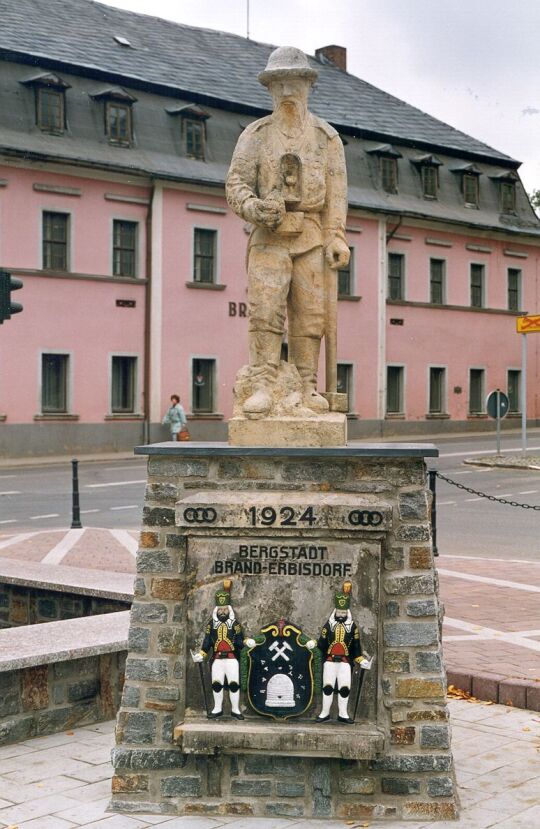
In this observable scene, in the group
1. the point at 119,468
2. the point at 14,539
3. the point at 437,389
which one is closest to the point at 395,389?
the point at 437,389

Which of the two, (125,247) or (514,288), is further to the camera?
(514,288)

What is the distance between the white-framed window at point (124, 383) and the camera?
1339 inches

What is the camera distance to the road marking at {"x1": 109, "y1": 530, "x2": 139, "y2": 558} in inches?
593

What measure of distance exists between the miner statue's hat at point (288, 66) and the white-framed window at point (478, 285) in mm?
37350

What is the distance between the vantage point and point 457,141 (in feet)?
148

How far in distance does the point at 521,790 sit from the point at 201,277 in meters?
29.9

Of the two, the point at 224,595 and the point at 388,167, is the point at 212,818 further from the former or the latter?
the point at 388,167

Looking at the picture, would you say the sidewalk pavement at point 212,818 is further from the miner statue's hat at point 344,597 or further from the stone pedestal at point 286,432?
the stone pedestal at point 286,432

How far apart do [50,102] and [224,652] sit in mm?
28070

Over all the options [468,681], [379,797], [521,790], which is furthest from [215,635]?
[468,681]

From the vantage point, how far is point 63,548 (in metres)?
15.1

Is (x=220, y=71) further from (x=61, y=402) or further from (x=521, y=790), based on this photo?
(x=521, y=790)

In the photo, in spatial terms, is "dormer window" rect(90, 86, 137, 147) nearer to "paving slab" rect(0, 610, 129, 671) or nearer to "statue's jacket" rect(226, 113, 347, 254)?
"paving slab" rect(0, 610, 129, 671)

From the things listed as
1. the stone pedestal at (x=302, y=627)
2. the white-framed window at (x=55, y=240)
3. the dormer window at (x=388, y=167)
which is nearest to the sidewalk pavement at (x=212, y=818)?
the stone pedestal at (x=302, y=627)
